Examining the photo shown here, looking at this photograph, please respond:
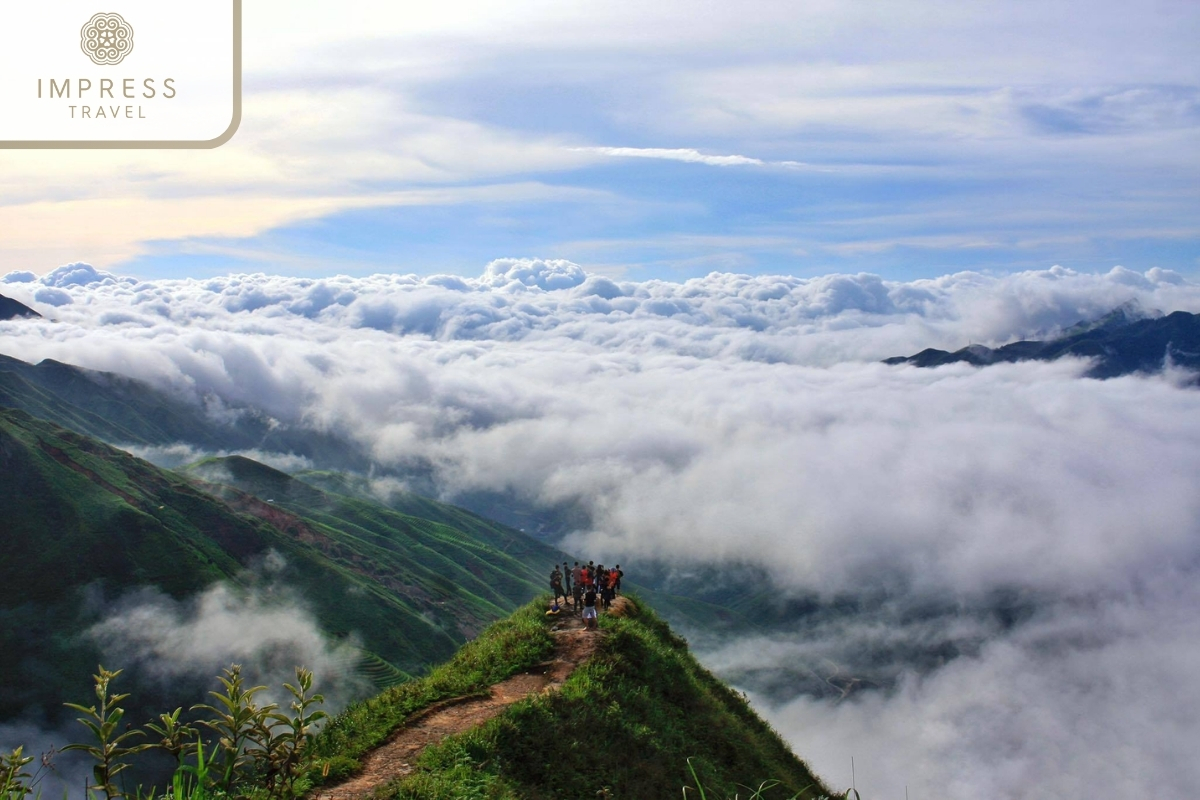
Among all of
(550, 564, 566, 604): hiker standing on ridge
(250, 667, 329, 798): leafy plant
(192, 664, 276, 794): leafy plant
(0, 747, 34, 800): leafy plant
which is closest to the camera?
(0, 747, 34, 800): leafy plant

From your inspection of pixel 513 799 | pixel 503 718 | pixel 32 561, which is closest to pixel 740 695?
pixel 503 718

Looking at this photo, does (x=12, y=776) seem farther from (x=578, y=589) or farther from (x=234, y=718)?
(x=578, y=589)

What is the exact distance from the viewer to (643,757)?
85.3ft

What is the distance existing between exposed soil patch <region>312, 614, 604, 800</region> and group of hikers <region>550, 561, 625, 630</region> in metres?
→ 1.03

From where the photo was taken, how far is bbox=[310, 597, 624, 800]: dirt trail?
19656mm

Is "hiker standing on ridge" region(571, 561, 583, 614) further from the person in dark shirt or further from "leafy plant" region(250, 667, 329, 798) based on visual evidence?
"leafy plant" region(250, 667, 329, 798)

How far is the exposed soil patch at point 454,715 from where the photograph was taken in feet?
64.5

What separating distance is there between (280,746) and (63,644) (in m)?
199

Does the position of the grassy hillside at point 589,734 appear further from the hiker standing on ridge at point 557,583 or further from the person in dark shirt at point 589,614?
the hiker standing on ridge at point 557,583

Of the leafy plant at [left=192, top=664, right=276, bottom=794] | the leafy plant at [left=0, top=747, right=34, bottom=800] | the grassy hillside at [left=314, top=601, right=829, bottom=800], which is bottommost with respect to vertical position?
the grassy hillside at [left=314, top=601, right=829, bottom=800]

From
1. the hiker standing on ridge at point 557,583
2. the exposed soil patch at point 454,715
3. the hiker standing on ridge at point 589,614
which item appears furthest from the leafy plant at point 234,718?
the hiker standing on ridge at point 557,583

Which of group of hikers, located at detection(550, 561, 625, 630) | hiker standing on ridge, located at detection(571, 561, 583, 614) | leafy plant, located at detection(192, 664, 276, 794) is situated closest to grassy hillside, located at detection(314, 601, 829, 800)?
group of hikers, located at detection(550, 561, 625, 630)

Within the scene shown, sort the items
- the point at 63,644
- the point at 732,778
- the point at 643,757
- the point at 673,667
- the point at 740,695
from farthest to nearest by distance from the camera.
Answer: the point at 63,644 → the point at 740,695 → the point at 673,667 → the point at 732,778 → the point at 643,757

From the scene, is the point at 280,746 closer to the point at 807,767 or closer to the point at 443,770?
the point at 443,770
